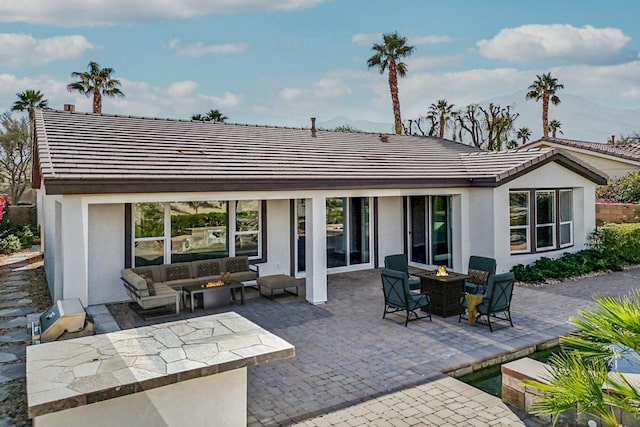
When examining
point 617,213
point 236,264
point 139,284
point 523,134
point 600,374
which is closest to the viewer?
point 600,374

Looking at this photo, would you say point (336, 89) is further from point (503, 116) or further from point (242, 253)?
point (242, 253)

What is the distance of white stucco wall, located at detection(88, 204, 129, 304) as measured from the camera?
411 inches

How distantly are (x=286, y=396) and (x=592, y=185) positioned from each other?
1401cm

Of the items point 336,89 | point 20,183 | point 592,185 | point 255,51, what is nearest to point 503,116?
point 336,89

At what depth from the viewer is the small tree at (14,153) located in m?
35.2

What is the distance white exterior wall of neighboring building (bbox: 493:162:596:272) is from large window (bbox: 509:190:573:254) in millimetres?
177

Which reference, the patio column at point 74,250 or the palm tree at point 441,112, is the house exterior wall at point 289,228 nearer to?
the patio column at point 74,250

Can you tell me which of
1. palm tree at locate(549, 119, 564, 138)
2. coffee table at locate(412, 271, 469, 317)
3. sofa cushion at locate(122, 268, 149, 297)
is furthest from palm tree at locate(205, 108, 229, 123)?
palm tree at locate(549, 119, 564, 138)

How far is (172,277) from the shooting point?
10.8 metres

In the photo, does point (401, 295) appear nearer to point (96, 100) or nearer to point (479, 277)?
point (479, 277)

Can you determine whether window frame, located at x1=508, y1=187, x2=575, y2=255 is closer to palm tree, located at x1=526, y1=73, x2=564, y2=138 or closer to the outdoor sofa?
the outdoor sofa

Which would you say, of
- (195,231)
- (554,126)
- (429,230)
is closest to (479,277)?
(429,230)

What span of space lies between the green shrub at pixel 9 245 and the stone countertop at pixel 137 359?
61.0 feet

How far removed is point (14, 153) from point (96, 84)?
10.8m
